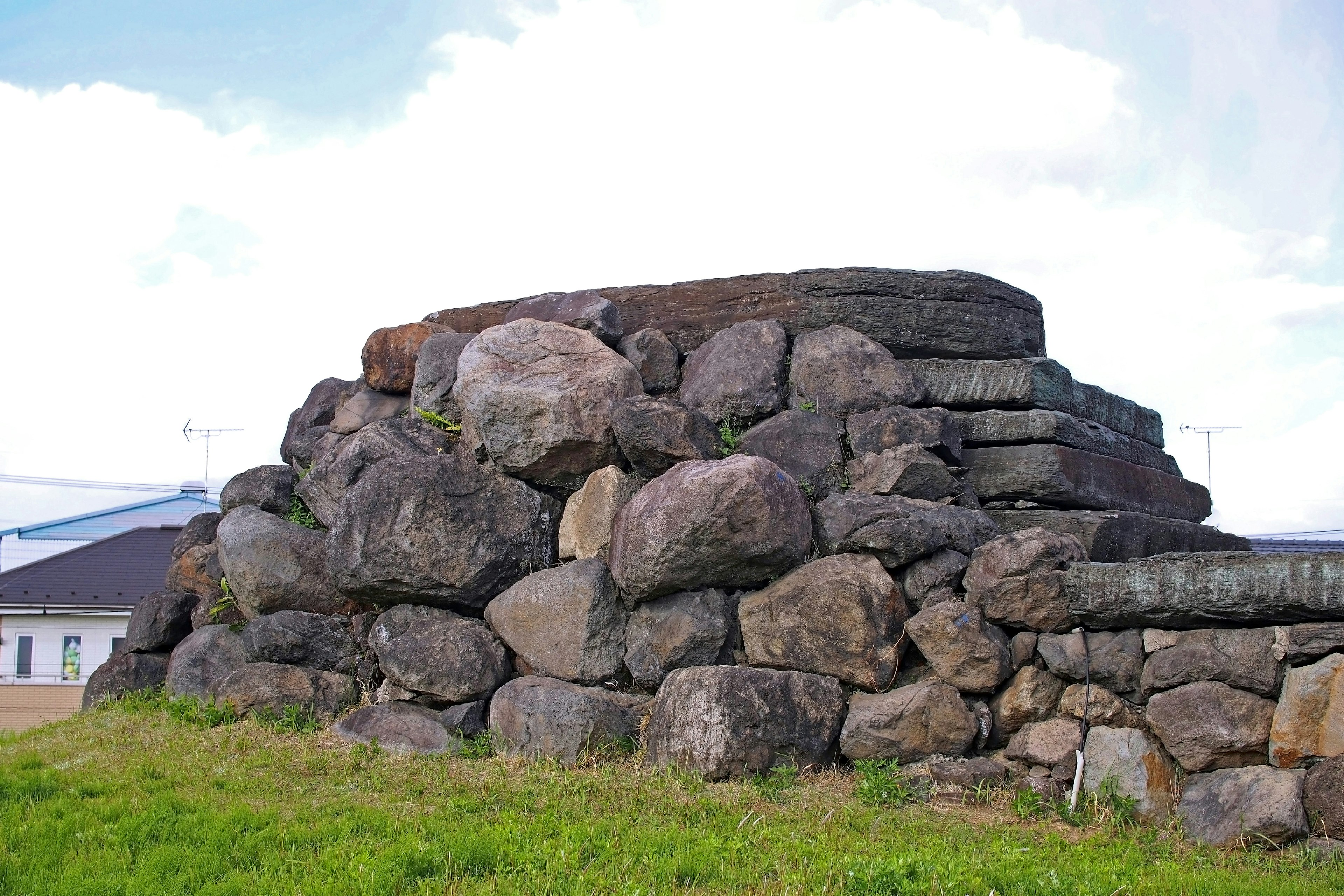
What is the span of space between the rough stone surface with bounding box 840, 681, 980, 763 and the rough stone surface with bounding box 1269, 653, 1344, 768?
1397mm

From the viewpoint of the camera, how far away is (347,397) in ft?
32.3

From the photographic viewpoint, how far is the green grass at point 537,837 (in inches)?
169

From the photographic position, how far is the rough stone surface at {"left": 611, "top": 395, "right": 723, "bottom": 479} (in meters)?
6.98

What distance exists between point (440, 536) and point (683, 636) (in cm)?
A: 177

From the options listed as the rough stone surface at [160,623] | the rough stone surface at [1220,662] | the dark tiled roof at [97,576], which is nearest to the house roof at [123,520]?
the dark tiled roof at [97,576]

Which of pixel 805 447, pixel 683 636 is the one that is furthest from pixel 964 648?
pixel 805 447

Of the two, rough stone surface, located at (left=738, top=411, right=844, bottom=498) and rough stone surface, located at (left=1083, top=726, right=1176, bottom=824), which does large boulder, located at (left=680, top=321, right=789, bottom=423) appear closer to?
rough stone surface, located at (left=738, top=411, right=844, bottom=498)

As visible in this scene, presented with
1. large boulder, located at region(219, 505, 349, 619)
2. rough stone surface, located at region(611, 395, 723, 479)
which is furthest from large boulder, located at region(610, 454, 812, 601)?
large boulder, located at region(219, 505, 349, 619)

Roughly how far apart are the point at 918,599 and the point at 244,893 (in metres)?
3.69

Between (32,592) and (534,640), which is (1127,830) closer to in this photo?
(534,640)

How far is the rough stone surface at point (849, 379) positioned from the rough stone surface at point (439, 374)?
8.51 ft

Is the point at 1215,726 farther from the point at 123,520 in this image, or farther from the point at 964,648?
the point at 123,520

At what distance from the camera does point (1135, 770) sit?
538 centimetres

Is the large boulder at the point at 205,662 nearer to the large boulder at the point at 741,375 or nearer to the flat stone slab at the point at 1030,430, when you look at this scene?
the large boulder at the point at 741,375
